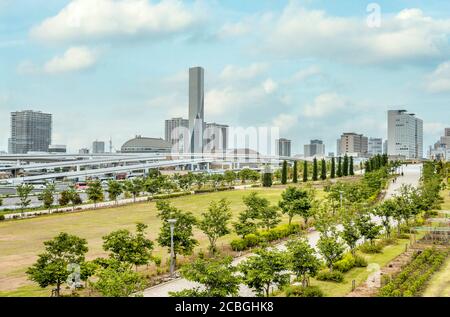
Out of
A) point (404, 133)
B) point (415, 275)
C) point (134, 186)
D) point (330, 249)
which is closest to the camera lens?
point (415, 275)

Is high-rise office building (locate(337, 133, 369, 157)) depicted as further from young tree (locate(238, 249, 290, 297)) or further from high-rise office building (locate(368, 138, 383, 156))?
young tree (locate(238, 249, 290, 297))

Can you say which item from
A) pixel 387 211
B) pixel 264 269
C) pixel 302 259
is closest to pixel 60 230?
pixel 302 259

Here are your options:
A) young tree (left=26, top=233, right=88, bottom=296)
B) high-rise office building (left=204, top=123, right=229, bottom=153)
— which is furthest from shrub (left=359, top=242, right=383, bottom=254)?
high-rise office building (left=204, top=123, right=229, bottom=153)

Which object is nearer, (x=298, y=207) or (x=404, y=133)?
(x=298, y=207)

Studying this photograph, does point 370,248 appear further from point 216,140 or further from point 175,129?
point 175,129

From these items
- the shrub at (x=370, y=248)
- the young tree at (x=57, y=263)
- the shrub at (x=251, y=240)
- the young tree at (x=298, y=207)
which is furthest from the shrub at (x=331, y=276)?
the young tree at (x=298, y=207)

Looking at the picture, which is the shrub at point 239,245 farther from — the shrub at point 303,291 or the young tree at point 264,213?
the shrub at point 303,291
